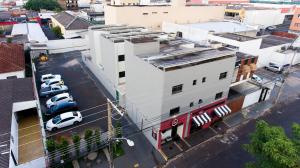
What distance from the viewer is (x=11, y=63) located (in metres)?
32.9

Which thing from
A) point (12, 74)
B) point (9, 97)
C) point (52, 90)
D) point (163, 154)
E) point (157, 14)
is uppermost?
point (157, 14)

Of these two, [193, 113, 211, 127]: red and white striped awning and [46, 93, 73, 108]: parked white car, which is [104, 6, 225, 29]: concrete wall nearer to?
[46, 93, 73, 108]: parked white car

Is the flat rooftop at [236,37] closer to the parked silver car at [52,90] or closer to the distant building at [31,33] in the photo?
the parked silver car at [52,90]

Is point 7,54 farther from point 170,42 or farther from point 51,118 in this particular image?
point 170,42

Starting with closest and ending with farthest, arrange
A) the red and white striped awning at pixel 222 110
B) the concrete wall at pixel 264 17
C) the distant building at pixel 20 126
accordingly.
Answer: the distant building at pixel 20 126
the red and white striped awning at pixel 222 110
the concrete wall at pixel 264 17

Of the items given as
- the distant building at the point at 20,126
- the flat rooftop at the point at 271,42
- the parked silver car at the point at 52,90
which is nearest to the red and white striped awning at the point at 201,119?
the distant building at the point at 20,126

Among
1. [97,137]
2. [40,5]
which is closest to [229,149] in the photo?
[97,137]

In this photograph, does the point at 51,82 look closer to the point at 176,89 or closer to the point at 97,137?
the point at 97,137

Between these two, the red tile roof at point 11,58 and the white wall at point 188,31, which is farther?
the white wall at point 188,31

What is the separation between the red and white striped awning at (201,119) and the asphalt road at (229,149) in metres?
2.55

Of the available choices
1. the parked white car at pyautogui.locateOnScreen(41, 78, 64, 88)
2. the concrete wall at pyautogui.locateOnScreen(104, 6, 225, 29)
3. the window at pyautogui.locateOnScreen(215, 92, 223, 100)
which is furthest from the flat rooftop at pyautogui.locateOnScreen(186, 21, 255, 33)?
the parked white car at pyautogui.locateOnScreen(41, 78, 64, 88)

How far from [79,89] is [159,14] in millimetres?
31077

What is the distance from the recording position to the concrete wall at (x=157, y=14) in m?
47.2

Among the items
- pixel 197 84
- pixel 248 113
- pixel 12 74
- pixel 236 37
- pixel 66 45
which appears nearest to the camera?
pixel 197 84
